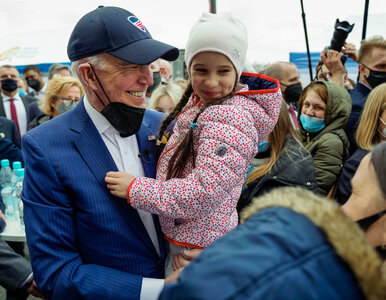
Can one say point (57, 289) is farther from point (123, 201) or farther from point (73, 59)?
point (73, 59)

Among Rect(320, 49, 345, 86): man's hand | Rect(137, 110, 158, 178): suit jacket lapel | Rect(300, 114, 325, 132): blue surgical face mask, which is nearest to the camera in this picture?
Rect(137, 110, 158, 178): suit jacket lapel

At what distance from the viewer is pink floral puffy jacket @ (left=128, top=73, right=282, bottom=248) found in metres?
1.15

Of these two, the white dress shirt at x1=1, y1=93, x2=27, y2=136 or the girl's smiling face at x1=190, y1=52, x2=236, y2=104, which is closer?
the girl's smiling face at x1=190, y1=52, x2=236, y2=104

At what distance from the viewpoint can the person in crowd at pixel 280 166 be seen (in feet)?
6.55

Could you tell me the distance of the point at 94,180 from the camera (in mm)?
1201

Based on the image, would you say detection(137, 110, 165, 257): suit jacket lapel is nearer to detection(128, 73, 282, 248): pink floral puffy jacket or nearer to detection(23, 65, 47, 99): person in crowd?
detection(128, 73, 282, 248): pink floral puffy jacket

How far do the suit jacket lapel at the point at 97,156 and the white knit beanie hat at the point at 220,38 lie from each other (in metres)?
0.52

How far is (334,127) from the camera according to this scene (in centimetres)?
300

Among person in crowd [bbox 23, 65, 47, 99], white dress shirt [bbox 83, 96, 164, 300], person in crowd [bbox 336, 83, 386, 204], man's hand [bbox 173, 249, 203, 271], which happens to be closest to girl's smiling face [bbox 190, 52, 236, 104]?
white dress shirt [bbox 83, 96, 164, 300]

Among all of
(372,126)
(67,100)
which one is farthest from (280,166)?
(67,100)

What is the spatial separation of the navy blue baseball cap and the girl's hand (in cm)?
42

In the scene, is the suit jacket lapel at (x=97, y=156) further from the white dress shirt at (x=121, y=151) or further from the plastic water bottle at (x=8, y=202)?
the plastic water bottle at (x=8, y=202)

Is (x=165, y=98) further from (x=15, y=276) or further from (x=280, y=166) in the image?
(x=15, y=276)

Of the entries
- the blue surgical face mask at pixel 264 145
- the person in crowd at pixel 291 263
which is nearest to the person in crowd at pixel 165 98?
the blue surgical face mask at pixel 264 145
